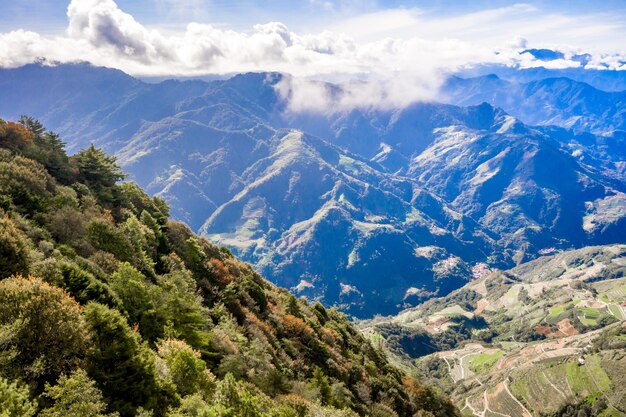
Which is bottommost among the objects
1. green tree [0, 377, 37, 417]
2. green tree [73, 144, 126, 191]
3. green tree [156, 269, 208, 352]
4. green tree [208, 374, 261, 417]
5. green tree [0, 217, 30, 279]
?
green tree [208, 374, 261, 417]

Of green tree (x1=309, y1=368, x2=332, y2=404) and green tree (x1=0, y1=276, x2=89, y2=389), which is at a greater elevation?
green tree (x1=0, y1=276, x2=89, y2=389)

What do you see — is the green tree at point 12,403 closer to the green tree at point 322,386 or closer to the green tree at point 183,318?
the green tree at point 183,318

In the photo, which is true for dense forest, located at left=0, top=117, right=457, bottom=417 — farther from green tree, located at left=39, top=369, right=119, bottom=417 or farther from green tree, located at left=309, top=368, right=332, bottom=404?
green tree, located at left=309, top=368, right=332, bottom=404

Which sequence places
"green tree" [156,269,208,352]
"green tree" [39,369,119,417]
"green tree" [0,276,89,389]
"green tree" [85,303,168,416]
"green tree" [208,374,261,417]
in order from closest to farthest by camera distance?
"green tree" [39,369,119,417]
"green tree" [0,276,89,389]
"green tree" [85,303,168,416]
"green tree" [208,374,261,417]
"green tree" [156,269,208,352]

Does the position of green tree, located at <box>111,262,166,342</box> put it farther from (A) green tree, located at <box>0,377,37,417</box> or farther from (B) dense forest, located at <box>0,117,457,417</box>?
(A) green tree, located at <box>0,377,37,417</box>

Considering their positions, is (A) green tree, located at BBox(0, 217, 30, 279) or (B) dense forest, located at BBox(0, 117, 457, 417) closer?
(B) dense forest, located at BBox(0, 117, 457, 417)

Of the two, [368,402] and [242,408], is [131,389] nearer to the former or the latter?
[242,408]

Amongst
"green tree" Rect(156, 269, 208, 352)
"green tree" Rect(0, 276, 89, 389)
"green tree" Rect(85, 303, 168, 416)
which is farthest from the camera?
"green tree" Rect(156, 269, 208, 352)

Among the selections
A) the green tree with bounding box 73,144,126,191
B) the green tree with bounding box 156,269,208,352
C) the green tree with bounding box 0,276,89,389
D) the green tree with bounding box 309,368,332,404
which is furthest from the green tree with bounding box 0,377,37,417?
the green tree with bounding box 73,144,126,191

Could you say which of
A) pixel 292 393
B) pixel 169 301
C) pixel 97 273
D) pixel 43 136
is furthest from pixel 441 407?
pixel 43 136
